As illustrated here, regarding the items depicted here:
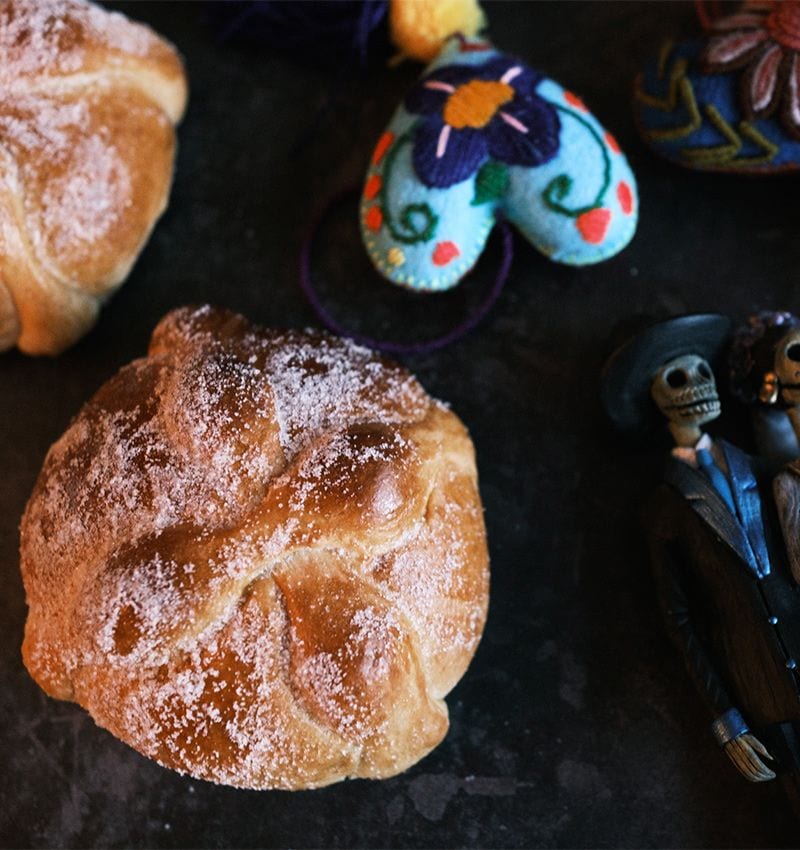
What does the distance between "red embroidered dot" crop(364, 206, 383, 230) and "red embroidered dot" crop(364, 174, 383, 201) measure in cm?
2

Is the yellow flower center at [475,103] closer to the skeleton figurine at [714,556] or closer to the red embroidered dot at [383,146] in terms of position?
the red embroidered dot at [383,146]

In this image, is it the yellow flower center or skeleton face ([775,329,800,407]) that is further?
the yellow flower center

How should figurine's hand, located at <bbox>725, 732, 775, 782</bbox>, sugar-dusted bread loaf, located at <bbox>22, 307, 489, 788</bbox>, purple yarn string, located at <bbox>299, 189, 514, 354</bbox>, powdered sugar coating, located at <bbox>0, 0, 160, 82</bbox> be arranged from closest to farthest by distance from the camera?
1. sugar-dusted bread loaf, located at <bbox>22, 307, 489, 788</bbox>
2. figurine's hand, located at <bbox>725, 732, 775, 782</bbox>
3. powdered sugar coating, located at <bbox>0, 0, 160, 82</bbox>
4. purple yarn string, located at <bbox>299, 189, 514, 354</bbox>

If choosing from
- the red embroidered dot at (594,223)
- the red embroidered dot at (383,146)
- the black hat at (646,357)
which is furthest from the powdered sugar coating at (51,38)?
the black hat at (646,357)

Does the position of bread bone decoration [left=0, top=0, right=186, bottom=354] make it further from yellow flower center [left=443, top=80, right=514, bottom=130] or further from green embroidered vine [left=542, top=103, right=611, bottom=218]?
green embroidered vine [left=542, top=103, right=611, bottom=218]

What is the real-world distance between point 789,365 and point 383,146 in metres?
0.58

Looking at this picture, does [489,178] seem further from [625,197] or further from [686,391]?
[686,391]

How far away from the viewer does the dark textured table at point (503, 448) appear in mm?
1146

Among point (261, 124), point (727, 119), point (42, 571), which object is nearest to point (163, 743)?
point (42, 571)

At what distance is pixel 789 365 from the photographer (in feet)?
3.43

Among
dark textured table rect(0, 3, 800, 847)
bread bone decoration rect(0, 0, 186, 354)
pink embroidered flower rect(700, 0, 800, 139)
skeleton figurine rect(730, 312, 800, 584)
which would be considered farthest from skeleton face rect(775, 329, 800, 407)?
bread bone decoration rect(0, 0, 186, 354)

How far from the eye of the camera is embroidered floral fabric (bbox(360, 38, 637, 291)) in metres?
1.15

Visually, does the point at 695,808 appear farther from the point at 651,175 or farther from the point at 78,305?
the point at 78,305

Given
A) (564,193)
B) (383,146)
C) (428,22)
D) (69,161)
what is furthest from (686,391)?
(69,161)
